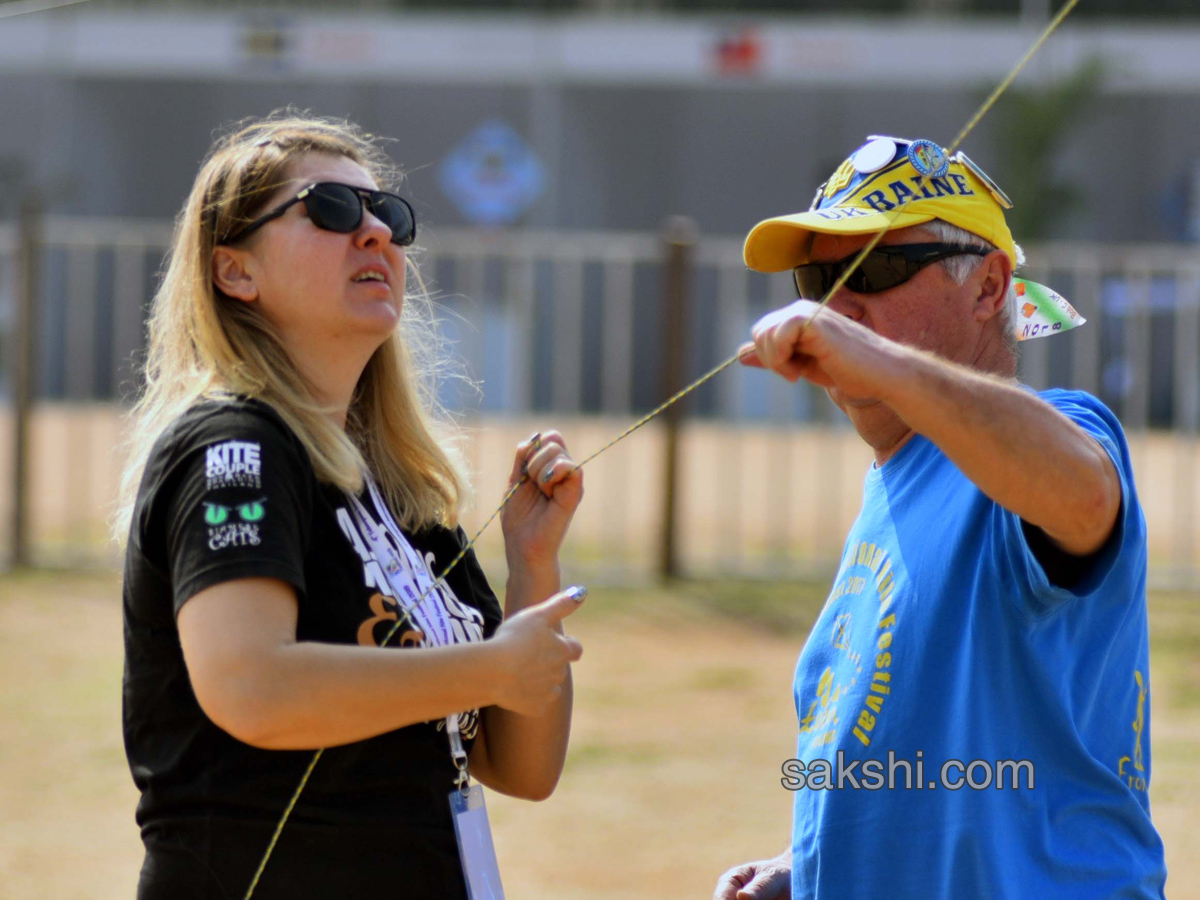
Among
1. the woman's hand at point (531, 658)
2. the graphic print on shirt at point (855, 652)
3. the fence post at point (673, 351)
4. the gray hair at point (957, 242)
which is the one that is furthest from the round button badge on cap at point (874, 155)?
the fence post at point (673, 351)

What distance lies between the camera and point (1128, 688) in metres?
1.85

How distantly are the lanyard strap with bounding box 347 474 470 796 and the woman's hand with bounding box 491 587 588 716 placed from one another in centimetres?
16

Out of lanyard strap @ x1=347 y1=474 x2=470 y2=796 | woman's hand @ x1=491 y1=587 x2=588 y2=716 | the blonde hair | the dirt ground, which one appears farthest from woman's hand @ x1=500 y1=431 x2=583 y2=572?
the dirt ground

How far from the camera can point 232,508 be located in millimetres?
1653

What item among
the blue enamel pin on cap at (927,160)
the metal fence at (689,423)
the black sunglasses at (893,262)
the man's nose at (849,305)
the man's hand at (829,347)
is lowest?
the metal fence at (689,423)

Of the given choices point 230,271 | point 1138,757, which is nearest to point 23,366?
point 230,271

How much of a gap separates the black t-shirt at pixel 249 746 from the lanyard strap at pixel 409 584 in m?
0.03

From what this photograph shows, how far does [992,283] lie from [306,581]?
3.54 ft

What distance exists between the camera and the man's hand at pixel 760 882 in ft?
7.34

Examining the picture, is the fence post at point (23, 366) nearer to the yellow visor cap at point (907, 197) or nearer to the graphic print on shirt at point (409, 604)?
the graphic print on shirt at point (409, 604)

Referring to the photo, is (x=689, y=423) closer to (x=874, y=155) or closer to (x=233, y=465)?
(x=874, y=155)

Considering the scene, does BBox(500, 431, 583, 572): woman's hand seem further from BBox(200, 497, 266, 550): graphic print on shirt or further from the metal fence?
the metal fence

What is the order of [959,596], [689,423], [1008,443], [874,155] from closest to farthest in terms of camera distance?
[1008,443] < [959,596] < [874,155] < [689,423]

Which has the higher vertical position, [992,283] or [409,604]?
[992,283]
